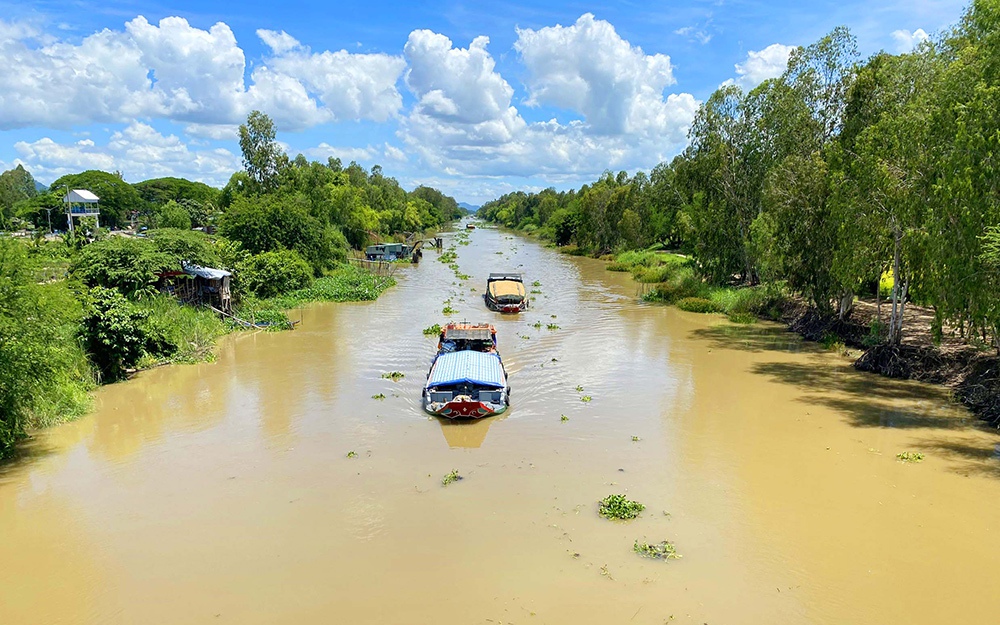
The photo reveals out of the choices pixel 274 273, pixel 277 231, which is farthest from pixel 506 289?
pixel 277 231

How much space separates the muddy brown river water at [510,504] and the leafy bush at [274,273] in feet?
49.8

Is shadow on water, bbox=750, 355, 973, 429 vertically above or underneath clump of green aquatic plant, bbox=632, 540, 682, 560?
above

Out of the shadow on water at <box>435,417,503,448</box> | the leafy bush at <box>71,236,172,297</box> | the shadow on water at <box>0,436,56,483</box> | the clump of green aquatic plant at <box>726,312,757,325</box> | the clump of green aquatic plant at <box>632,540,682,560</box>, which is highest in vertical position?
the leafy bush at <box>71,236,172,297</box>

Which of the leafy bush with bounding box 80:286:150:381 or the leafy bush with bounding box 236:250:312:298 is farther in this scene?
the leafy bush with bounding box 236:250:312:298

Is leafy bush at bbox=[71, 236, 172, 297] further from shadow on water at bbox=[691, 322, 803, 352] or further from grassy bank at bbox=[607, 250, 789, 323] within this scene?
grassy bank at bbox=[607, 250, 789, 323]

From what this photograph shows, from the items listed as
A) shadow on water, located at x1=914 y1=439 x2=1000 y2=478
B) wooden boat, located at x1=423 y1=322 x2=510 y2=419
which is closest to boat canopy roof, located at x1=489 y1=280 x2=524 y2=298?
wooden boat, located at x1=423 y1=322 x2=510 y2=419

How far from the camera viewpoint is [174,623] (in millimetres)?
9383

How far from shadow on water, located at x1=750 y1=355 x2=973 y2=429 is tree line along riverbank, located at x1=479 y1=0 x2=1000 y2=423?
84cm

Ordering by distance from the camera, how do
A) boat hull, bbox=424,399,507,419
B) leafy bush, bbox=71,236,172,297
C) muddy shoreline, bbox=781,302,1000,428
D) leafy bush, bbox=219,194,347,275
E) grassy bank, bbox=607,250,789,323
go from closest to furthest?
boat hull, bbox=424,399,507,419, muddy shoreline, bbox=781,302,1000,428, leafy bush, bbox=71,236,172,297, grassy bank, bbox=607,250,789,323, leafy bush, bbox=219,194,347,275

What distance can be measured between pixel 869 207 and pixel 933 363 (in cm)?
614

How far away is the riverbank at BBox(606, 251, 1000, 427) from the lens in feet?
63.5

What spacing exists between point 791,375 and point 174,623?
70.6 ft

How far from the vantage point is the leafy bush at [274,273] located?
37.5 m

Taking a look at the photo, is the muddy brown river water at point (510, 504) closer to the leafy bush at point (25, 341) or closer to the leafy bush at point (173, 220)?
the leafy bush at point (25, 341)
